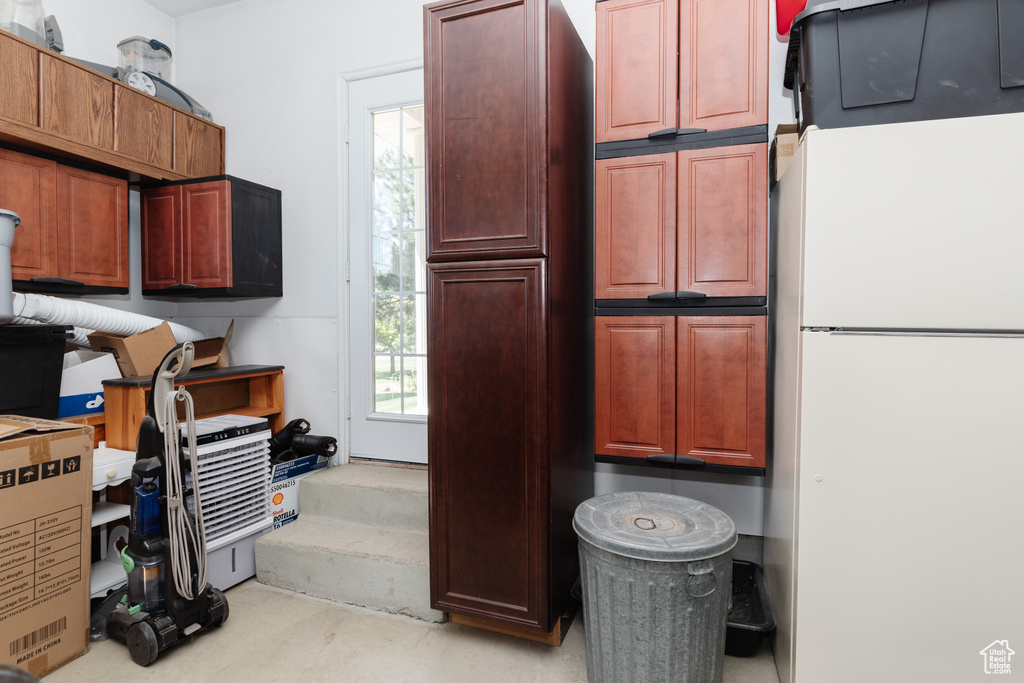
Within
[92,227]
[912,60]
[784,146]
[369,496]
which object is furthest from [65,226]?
[912,60]

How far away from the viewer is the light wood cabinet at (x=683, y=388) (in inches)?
74.2

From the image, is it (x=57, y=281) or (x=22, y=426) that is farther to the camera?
(x=57, y=281)

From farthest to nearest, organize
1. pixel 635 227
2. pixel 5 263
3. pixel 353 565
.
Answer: pixel 353 565
pixel 5 263
pixel 635 227

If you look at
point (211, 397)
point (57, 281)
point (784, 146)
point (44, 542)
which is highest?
point (784, 146)

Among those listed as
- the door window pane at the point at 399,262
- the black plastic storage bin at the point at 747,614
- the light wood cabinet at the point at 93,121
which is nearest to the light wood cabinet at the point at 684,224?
the black plastic storage bin at the point at 747,614

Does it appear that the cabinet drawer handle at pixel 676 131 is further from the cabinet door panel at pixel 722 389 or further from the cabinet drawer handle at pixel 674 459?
the cabinet drawer handle at pixel 674 459

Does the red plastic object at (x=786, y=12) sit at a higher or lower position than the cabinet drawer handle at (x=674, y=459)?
higher

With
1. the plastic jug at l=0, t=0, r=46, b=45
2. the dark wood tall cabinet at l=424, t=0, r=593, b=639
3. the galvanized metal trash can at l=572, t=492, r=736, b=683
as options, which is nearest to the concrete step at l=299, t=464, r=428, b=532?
the dark wood tall cabinet at l=424, t=0, r=593, b=639

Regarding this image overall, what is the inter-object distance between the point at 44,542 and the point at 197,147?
7.99ft

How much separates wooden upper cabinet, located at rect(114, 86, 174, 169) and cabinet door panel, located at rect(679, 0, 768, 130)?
2.87 m

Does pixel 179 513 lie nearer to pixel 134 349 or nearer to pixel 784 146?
pixel 134 349

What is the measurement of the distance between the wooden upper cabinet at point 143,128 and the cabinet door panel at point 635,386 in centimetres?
274

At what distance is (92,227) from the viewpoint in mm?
2799

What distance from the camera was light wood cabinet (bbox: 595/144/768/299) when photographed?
1.85 m
